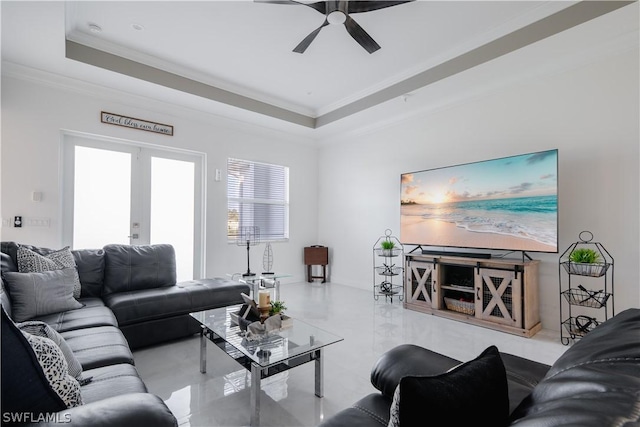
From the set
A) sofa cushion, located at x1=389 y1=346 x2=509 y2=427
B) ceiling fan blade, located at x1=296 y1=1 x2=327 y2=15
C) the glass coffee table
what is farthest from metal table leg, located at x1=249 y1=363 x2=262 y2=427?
ceiling fan blade, located at x1=296 y1=1 x2=327 y2=15

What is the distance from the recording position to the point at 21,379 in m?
0.92

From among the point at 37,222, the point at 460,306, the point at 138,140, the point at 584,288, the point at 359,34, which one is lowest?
the point at 460,306

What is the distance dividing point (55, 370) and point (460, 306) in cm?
376

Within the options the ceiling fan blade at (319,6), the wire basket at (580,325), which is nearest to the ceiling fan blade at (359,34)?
the ceiling fan blade at (319,6)

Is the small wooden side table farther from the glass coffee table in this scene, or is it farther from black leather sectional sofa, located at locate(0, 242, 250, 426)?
the glass coffee table

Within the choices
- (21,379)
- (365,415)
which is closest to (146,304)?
(21,379)

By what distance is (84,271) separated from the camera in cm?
295

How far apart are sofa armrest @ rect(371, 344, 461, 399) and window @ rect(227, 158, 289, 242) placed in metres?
4.02

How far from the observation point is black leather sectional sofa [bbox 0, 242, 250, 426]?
3.01 feet

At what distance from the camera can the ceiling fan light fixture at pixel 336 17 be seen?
8.49ft

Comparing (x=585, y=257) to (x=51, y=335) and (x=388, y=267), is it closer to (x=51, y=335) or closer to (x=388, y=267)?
(x=388, y=267)

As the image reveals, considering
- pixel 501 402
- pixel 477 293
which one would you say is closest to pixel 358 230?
pixel 477 293

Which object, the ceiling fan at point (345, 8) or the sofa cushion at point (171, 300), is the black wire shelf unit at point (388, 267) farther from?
the ceiling fan at point (345, 8)

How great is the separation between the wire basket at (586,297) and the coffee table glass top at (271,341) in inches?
98.4
